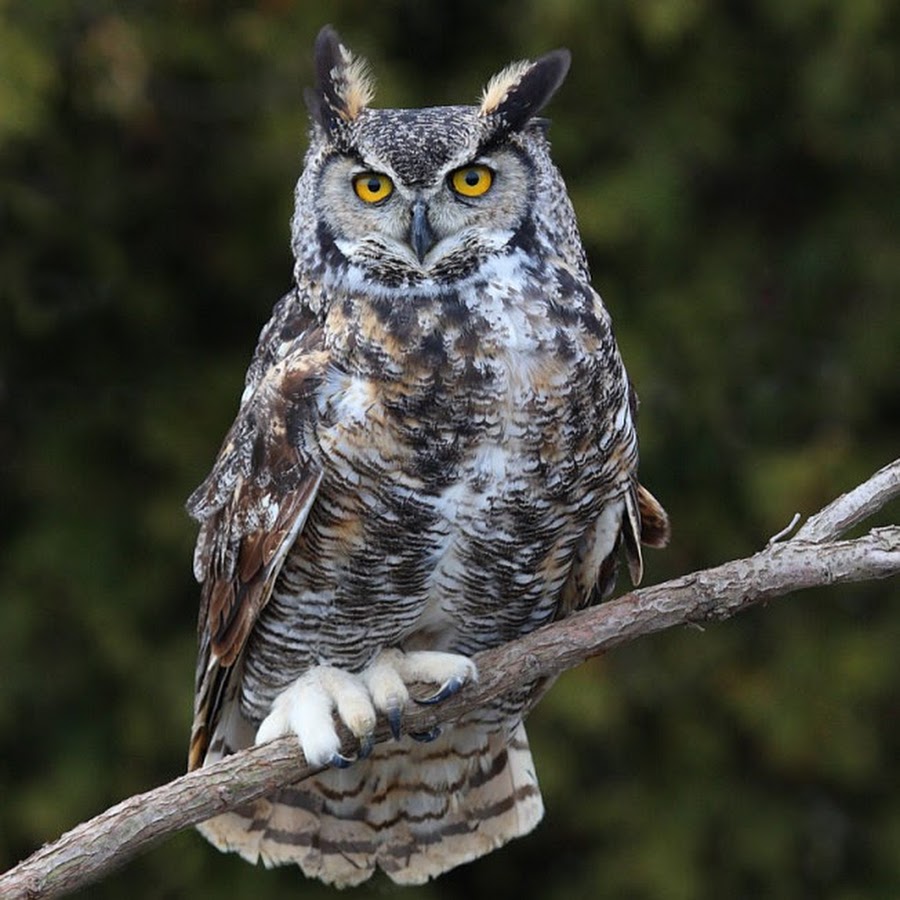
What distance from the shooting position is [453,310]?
7.49ft

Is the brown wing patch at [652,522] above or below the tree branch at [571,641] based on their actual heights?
above

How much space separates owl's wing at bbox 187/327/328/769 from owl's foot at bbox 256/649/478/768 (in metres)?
0.14

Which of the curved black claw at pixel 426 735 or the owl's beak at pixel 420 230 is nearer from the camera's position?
the owl's beak at pixel 420 230

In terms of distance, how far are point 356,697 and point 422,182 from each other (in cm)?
80

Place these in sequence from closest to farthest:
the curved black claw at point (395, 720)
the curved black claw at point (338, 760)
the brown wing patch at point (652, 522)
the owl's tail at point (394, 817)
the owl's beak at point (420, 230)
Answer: the owl's beak at point (420, 230) < the curved black claw at point (338, 760) < the curved black claw at point (395, 720) < the brown wing patch at point (652, 522) < the owl's tail at point (394, 817)

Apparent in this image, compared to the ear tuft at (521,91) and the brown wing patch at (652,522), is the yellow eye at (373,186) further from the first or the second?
the brown wing patch at (652,522)

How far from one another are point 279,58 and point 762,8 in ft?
3.92

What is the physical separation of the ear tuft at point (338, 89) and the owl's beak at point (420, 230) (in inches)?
8.5

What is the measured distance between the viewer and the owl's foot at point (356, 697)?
241 cm

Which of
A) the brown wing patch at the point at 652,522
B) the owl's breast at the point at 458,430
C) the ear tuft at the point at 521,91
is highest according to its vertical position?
the ear tuft at the point at 521,91

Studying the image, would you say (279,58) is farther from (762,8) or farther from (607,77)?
(762,8)

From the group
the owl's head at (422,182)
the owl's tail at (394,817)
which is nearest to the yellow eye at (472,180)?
the owl's head at (422,182)

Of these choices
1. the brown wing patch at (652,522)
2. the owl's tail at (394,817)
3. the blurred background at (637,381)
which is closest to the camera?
the brown wing patch at (652,522)

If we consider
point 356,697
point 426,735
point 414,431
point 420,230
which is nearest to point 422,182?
point 420,230
